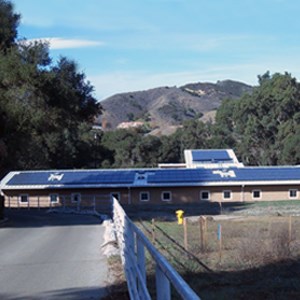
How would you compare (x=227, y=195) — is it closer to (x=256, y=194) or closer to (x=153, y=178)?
(x=256, y=194)

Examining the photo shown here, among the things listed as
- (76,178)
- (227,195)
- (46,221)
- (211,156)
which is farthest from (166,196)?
(46,221)

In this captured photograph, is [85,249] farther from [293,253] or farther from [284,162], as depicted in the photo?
[284,162]

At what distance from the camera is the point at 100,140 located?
109 meters

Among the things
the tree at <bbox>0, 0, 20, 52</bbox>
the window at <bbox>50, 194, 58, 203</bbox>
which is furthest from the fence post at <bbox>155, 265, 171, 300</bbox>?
the window at <bbox>50, 194, 58, 203</bbox>

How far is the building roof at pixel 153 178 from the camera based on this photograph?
5931 centimetres

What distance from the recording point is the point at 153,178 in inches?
2377

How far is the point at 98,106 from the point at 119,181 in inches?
852

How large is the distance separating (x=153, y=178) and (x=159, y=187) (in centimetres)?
118

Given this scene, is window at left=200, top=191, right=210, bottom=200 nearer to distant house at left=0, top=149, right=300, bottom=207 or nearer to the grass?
distant house at left=0, top=149, right=300, bottom=207

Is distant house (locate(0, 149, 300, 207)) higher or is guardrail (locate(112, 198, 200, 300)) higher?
guardrail (locate(112, 198, 200, 300))

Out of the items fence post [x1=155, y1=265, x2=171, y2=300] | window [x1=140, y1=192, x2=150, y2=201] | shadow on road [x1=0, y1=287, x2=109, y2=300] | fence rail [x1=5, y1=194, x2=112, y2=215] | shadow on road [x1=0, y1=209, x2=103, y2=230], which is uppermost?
fence post [x1=155, y1=265, x2=171, y2=300]

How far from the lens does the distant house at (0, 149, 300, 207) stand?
195 feet

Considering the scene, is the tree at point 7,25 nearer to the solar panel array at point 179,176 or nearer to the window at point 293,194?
the solar panel array at point 179,176

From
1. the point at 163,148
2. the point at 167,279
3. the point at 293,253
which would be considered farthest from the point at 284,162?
the point at 167,279
